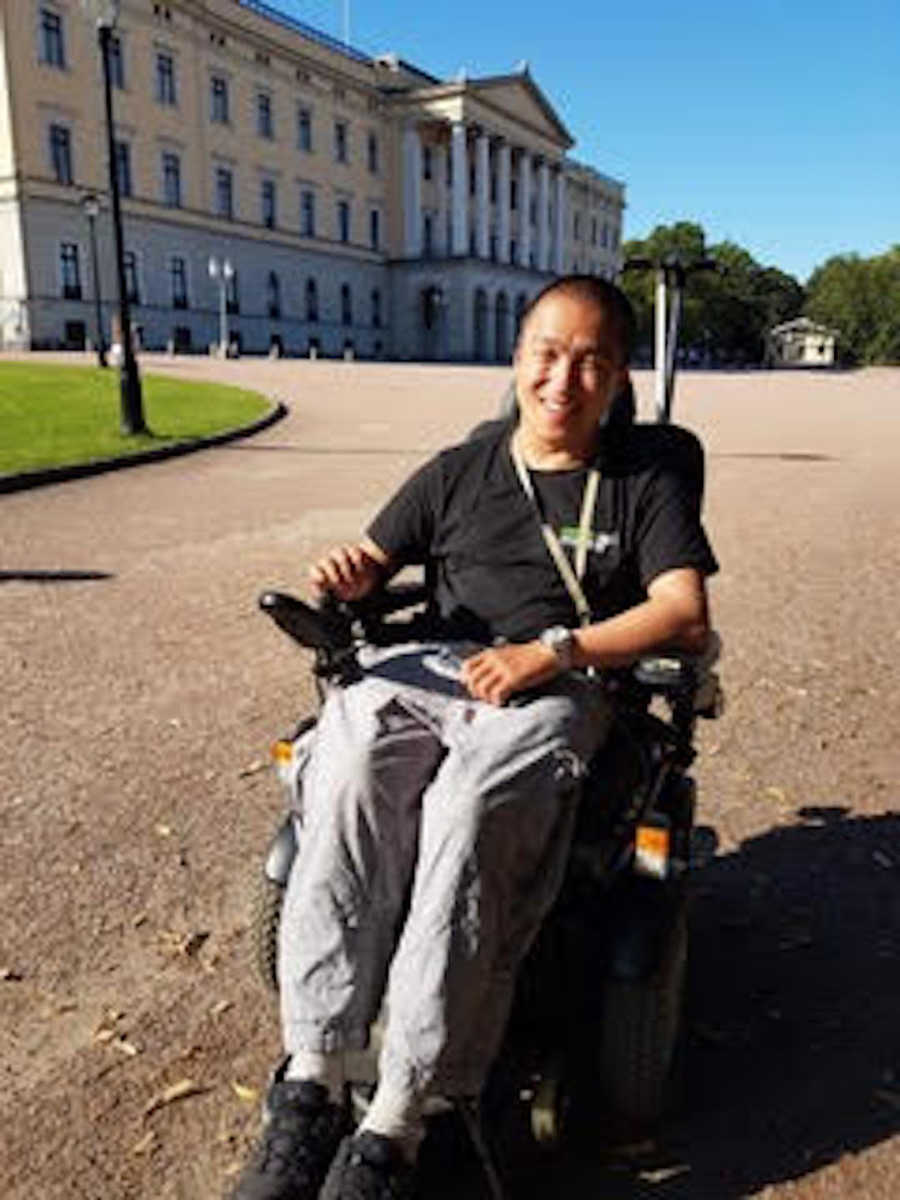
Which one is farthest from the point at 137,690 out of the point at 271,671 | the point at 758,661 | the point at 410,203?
the point at 410,203

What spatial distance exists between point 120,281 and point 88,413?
2.62m

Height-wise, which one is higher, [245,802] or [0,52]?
[0,52]

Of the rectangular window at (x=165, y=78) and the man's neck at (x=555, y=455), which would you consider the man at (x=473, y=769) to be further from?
the rectangular window at (x=165, y=78)

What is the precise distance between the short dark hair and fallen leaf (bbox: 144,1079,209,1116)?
6.42 feet

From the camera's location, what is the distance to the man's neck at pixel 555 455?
2.88 meters

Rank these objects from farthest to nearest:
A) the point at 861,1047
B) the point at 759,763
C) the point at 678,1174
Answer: the point at 759,763 < the point at 861,1047 < the point at 678,1174

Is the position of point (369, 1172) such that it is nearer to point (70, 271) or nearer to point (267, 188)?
point (70, 271)

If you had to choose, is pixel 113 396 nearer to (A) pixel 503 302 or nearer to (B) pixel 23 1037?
(B) pixel 23 1037

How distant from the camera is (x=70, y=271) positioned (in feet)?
166

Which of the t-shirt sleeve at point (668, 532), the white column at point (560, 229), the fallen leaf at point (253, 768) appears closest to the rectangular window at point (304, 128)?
the white column at point (560, 229)

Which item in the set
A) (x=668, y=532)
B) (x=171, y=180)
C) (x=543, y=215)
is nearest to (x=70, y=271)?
(x=171, y=180)

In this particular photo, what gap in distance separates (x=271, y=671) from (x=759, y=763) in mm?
2501

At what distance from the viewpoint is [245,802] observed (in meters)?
4.34

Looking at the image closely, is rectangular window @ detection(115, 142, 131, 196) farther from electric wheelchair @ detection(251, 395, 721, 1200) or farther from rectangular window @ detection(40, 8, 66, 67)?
electric wheelchair @ detection(251, 395, 721, 1200)
